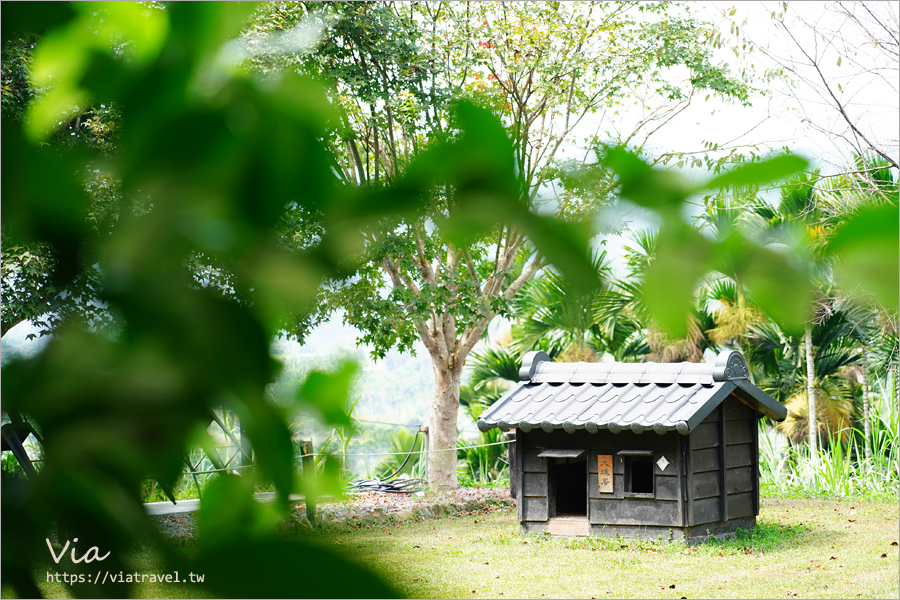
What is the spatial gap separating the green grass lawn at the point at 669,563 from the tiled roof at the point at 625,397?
75 centimetres

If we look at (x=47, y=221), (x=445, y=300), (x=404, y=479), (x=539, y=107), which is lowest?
(x=404, y=479)

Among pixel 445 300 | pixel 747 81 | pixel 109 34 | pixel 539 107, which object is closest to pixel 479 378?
pixel 445 300

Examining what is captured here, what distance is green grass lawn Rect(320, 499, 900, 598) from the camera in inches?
154

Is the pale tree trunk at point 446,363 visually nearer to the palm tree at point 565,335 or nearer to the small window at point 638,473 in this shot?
the palm tree at point 565,335

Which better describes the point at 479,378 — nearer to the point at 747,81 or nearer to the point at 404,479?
the point at 404,479

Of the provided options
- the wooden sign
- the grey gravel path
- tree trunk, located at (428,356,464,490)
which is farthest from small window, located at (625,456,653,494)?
tree trunk, located at (428,356,464,490)

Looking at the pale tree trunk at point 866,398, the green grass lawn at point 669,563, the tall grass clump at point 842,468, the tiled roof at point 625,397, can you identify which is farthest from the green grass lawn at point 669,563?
the pale tree trunk at point 866,398

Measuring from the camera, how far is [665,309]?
0.73 feet

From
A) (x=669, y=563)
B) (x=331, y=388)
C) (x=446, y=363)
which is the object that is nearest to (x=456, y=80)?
(x=446, y=363)

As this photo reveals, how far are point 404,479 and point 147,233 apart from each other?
798 cm

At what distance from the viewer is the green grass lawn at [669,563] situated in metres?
3.92

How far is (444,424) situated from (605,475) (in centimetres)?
277

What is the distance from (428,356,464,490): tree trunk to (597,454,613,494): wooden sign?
2.63 metres

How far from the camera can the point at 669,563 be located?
4.39 metres
